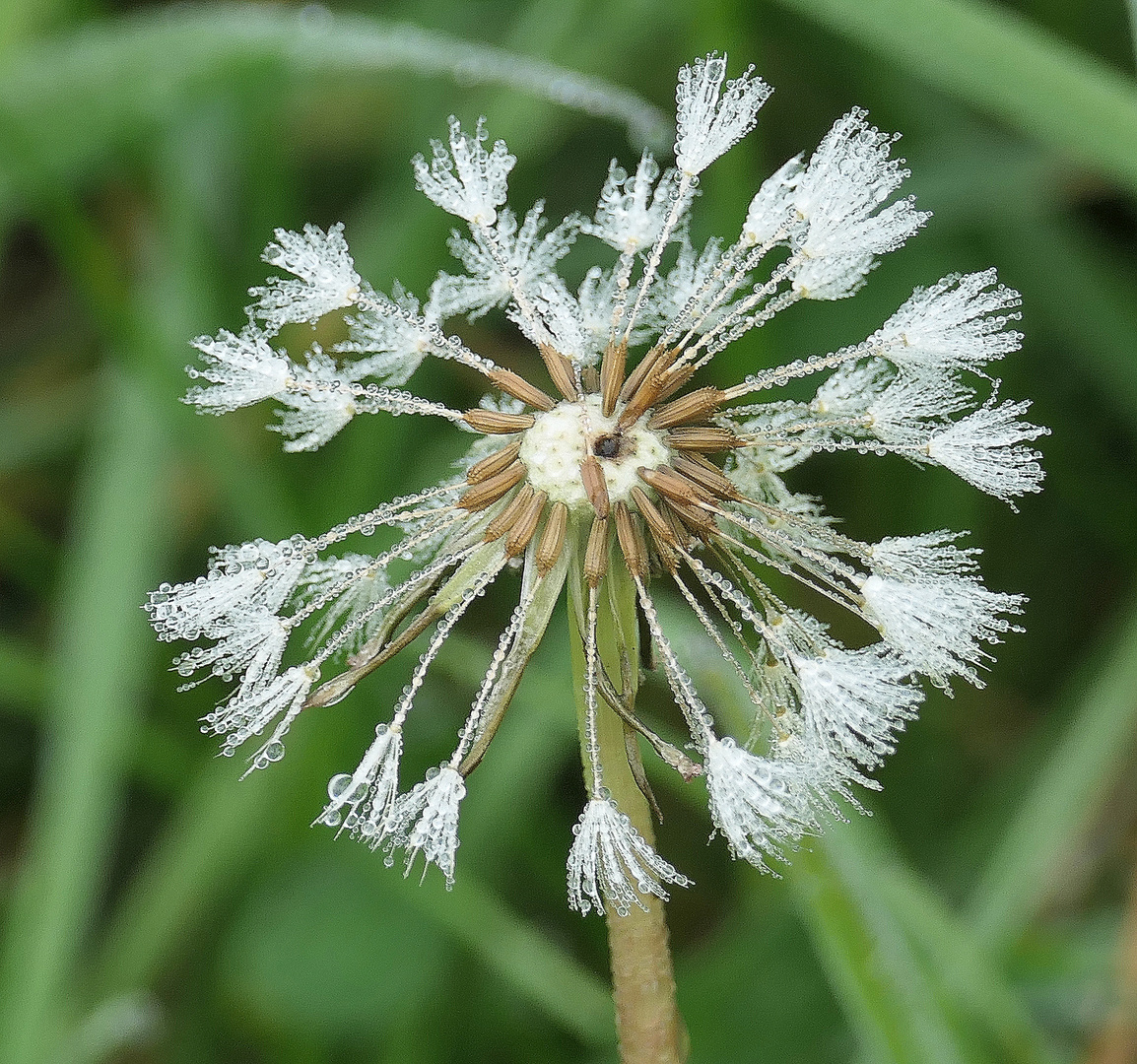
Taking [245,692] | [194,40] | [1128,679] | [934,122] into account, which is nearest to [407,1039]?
[1128,679]

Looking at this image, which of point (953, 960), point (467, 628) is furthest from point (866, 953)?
point (467, 628)

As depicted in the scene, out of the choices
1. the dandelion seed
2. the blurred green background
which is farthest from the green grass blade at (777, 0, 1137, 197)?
the dandelion seed

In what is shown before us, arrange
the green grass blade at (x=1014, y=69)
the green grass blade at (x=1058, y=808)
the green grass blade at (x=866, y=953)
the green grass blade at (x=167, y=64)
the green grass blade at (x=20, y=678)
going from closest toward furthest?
the green grass blade at (x=866, y=953)
the green grass blade at (x=1014, y=69)
the green grass blade at (x=1058, y=808)
the green grass blade at (x=167, y=64)
the green grass blade at (x=20, y=678)

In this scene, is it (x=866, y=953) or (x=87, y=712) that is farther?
(x=87, y=712)

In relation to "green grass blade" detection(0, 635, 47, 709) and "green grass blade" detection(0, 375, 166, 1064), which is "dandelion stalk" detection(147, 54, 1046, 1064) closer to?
"green grass blade" detection(0, 375, 166, 1064)

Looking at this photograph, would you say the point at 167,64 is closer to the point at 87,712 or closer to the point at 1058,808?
the point at 87,712

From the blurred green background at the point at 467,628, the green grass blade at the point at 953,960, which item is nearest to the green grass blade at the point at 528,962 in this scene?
the blurred green background at the point at 467,628

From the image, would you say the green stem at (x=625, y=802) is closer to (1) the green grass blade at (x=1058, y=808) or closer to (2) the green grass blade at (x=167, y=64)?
(1) the green grass blade at (x=1058, y=808)
